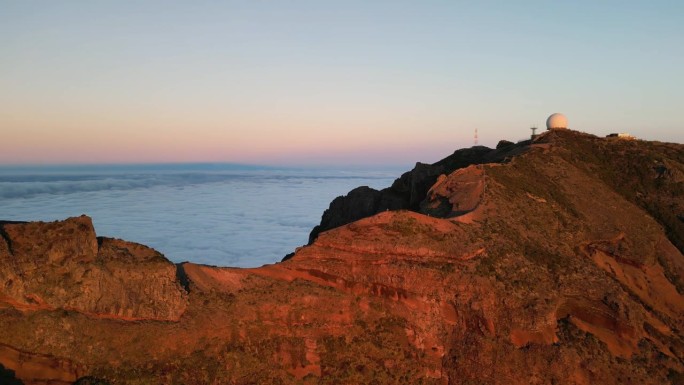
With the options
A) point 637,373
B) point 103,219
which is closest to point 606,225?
point 637,373

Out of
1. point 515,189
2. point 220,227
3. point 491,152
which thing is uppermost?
point 491,152

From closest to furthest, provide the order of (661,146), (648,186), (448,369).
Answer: (448,369), (648,186), (661,146)

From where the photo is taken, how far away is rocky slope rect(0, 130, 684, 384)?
16500mm

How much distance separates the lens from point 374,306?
20.6 meters

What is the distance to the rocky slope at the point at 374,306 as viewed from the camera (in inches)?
650

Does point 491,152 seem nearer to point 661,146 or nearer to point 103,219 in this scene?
point 661,146

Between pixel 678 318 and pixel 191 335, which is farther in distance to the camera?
pixel 678 318

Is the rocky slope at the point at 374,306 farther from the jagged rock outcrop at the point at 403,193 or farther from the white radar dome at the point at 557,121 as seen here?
the white radar dome at the point at 557,121

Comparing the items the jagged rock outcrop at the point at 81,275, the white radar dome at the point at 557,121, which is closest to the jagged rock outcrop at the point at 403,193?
the white radar dome at the point at 557,121

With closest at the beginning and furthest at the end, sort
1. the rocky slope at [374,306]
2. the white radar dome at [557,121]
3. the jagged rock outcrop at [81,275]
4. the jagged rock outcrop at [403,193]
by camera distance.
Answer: the jagged rock outcrop at [81,275], the rocky slope at [374,306], the jagged rock outcrop at [403,193], the white radar dome at [557,121]

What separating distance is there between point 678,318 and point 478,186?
1253cm

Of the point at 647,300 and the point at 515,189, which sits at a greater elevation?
the point at 515,189

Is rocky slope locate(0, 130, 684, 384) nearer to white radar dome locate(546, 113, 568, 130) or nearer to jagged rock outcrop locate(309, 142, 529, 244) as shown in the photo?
jagged rock outcrop locate(309, 142, 529, 244)

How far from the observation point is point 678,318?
24.9m
